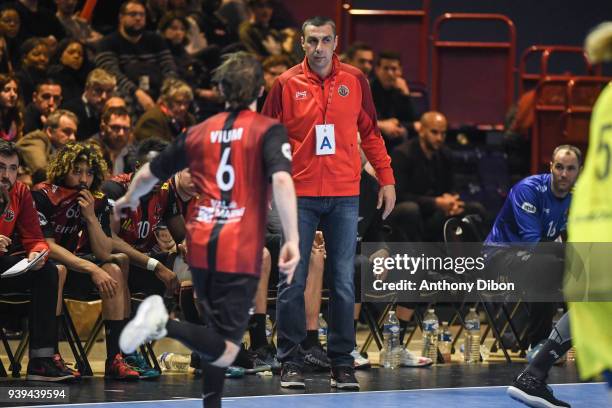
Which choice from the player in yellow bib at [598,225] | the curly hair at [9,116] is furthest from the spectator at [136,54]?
the player in yellow bib at [598,225]

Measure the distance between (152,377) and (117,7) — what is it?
6233 mm

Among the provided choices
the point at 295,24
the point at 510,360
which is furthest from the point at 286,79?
the point at 295,24

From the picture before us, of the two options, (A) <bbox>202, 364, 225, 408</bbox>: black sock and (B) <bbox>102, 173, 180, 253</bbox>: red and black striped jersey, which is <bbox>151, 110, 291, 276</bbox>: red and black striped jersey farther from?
(B) <bbox>102, 173, 180, 253</bbox>: red and black striped jersey

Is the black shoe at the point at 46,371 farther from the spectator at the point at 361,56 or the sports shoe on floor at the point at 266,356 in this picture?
the spectator at the point at 361,56

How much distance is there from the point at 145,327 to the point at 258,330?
305 centimetres

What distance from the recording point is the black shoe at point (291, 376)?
22.8 feet

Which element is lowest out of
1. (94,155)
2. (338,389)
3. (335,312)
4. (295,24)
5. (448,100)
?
(338,389)

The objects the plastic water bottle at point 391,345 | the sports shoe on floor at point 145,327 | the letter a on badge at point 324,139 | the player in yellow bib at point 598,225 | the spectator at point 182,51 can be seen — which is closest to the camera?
the player in yellow bib at point 598,225

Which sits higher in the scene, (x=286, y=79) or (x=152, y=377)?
(x=286, y=79)

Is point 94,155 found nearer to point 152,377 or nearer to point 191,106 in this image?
point 152,377

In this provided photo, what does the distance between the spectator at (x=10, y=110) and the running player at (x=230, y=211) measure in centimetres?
408

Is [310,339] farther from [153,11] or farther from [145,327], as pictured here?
[153,11]

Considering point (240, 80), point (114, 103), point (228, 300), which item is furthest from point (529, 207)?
point (228, 300)

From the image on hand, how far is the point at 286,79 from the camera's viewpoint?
689 cm
